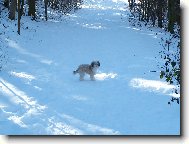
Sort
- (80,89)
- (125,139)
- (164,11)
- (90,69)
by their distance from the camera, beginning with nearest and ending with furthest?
(125,139) → (80,89) → (90,69) → (164,11)

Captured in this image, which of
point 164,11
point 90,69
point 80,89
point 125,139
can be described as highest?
point 164,11

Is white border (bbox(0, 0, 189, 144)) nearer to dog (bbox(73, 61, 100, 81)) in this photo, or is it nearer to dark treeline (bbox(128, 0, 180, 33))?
dog (bbox(73, 61, 100, 81))

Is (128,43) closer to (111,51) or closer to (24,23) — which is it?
(111,51)

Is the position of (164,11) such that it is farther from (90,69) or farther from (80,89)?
(80,89)

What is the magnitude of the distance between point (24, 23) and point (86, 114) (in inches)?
717

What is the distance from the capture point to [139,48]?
21531 millimetres

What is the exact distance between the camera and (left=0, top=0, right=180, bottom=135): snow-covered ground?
9.56 m

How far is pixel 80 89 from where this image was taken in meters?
13.3

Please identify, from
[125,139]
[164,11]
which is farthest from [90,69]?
[164,11]

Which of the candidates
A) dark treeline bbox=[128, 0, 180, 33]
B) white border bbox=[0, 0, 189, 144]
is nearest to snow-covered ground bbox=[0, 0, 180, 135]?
white border bbox=[0, 0, 189, 144]

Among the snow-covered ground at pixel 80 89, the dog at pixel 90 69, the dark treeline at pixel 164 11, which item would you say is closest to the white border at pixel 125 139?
the snow-covered ground at pixel 80 89

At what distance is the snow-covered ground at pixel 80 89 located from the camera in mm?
9562

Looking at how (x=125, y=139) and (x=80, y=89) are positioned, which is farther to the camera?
(x=80, y=89)

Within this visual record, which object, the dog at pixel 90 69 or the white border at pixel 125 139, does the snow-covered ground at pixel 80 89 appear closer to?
the dog at pixel 90 69
